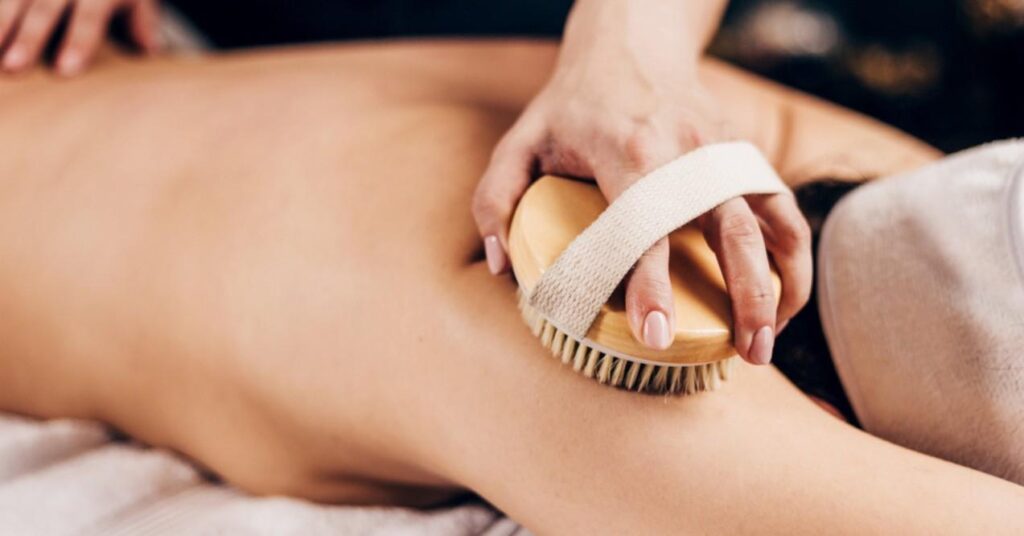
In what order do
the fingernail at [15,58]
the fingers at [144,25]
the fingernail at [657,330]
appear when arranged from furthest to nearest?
1. the fingers at [144,25]
2. the fingernail at [15,58]
3. the fingernail at [657,330]

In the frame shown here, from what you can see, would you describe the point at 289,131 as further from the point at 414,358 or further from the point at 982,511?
the point at 982,511

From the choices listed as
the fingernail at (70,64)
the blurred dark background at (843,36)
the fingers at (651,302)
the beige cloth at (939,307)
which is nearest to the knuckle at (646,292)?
the fingers at (651,302)

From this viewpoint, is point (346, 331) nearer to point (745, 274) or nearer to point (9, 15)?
point (745, 274)

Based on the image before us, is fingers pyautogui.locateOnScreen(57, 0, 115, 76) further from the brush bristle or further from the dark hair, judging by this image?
the dark hair

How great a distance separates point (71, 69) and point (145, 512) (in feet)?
1.37

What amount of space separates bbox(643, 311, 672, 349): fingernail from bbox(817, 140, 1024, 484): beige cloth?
0.62ft

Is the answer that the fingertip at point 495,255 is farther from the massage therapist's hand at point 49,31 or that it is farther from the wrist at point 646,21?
the massage therapist's hand at point 49,31

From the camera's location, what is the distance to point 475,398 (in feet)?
1.42

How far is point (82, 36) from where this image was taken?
742mm

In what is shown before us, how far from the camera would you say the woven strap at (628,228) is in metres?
0.36

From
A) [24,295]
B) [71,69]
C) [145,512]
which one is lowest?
[145,512]

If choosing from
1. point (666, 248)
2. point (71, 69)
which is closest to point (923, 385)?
point (666, 248)

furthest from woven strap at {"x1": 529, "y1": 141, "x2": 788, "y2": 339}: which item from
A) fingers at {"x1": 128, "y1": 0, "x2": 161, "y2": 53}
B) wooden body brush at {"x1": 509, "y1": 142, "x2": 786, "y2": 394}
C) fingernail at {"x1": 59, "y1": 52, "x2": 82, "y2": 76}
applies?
fingers at {"x1": 128, "y1": 0, "x2": 161, "y2": 53}

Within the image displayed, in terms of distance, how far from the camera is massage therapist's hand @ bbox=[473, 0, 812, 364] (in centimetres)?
37
